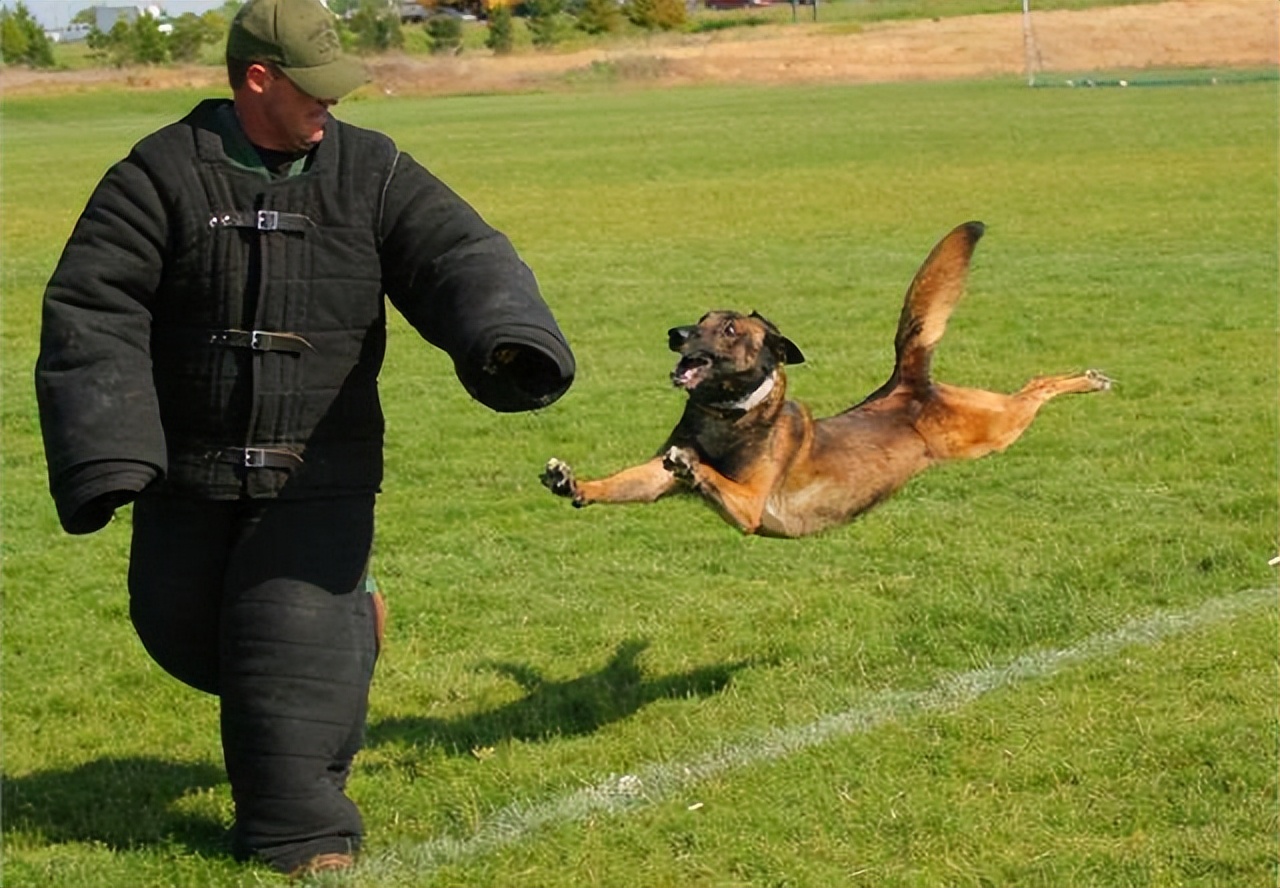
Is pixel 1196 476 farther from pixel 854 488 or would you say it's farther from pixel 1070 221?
pixel 1070 221

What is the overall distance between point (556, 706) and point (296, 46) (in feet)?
8.63

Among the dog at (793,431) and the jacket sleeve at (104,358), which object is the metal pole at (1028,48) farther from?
the jacket sleeve at (104,358)

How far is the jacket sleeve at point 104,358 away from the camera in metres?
4.58

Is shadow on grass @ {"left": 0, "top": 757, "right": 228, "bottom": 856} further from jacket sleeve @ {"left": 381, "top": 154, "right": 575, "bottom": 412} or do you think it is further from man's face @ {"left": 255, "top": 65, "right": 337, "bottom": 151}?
man's face @ {"left": 255, "top": 65, "right": 337, "bottom": 151}

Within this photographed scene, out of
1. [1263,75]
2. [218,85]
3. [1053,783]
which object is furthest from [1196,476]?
[218,85]

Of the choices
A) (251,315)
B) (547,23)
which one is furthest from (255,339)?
(547,23)

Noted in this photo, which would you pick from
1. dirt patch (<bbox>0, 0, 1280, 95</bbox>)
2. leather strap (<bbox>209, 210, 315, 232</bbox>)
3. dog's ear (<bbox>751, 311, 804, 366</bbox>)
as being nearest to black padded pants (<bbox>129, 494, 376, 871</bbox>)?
leather strap (<bbox>209, 210, 315, 232</bbox>)

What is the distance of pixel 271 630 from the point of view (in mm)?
4902

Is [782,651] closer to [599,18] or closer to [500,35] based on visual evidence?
[500,35]

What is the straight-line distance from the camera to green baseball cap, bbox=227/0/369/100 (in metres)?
4.66

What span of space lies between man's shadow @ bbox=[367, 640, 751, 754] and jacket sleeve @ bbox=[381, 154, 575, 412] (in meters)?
1.66

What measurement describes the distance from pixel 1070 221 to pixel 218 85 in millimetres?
49784

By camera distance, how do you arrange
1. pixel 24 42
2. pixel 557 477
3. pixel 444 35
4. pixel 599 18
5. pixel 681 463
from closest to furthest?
pixel 557 477, pixel 681 463, pixel 24 42, pixel 444 35, pixel 599 18

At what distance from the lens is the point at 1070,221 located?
21.1m
